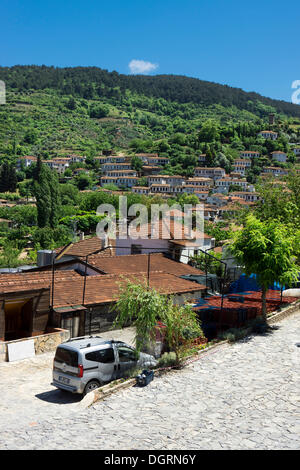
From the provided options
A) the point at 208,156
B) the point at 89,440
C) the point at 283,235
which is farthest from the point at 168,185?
the point at 89,440

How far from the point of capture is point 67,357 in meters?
11.6

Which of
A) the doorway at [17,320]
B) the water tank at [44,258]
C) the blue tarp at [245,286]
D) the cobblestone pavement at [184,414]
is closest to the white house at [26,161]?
the water tank at [44,258]

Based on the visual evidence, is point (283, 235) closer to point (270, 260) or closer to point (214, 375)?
point (270, 260)

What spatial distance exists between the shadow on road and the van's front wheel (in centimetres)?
44

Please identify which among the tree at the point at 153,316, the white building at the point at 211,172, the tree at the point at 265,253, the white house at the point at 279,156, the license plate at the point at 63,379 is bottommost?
the license plate at the point at 63,379

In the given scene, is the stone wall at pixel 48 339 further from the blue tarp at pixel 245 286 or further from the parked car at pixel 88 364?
the blue tarp at pixel 245 286

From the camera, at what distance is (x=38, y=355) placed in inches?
624

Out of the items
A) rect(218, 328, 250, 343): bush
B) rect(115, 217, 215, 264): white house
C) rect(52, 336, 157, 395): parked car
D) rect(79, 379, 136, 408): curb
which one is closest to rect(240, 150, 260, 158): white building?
rect(115, 217, 215, 264): white house

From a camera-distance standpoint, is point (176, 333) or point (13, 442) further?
point (176, 333)

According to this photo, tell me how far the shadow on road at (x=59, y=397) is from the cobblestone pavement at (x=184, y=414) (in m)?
0.08

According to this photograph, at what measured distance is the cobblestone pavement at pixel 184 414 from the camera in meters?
8.46

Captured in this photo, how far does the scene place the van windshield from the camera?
11.5m

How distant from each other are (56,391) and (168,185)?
142147 mm

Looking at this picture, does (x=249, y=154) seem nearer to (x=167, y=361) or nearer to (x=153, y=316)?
(x=167, y=361)
